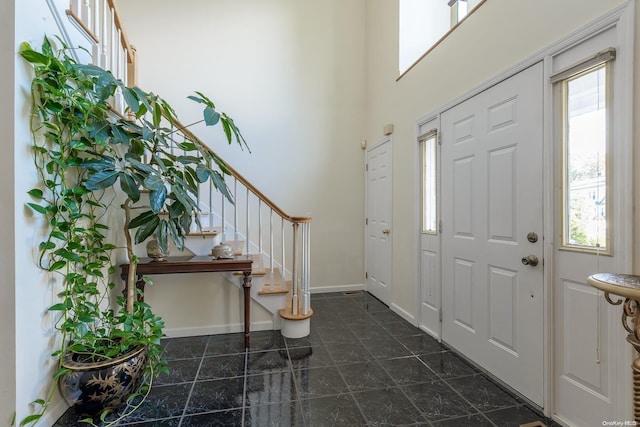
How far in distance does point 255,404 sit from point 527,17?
293 centimetres

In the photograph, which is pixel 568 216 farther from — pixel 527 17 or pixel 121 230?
pixel 121 230

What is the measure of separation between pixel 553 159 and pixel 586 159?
0.16 m

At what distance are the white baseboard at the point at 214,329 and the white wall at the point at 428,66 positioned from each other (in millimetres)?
1547

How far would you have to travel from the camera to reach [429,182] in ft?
9.69

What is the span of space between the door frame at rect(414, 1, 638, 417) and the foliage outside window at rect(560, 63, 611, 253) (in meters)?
0.07

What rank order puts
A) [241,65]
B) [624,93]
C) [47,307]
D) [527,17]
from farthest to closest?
[241,65] < [527,17] < [47,307] < [624,93]

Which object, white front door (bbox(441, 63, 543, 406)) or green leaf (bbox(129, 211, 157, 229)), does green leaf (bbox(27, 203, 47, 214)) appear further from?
white front door (bbox(441, 63, 543, 406))

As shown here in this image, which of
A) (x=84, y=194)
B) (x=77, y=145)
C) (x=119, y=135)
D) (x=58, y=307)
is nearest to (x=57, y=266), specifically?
(x=58, y=307)

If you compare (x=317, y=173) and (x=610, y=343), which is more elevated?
(x=317, y=173)

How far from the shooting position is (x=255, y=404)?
1.86 m

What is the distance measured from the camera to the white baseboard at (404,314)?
3.06 m

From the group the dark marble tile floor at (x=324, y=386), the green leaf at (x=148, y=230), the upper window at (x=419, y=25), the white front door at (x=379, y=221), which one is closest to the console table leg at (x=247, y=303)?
the dark marble tile floor at (x=324, y=386)
